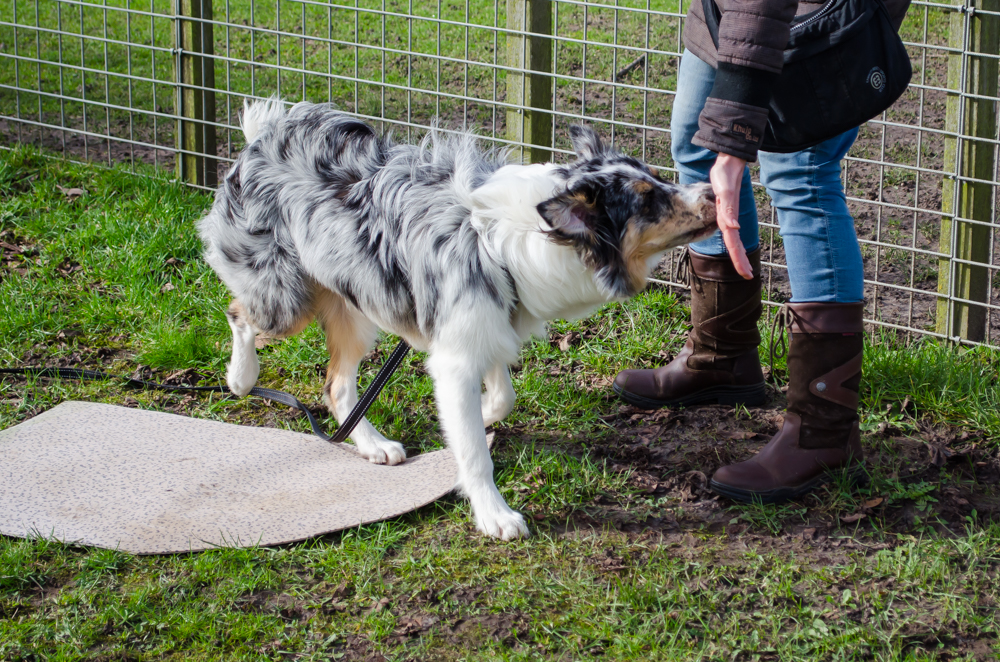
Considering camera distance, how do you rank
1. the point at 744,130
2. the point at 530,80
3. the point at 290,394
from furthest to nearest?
the point at 530,80, the point at 290,394, the point at 744,130

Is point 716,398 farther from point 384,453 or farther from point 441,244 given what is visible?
point 441,244

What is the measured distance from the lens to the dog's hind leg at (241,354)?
12.1ft

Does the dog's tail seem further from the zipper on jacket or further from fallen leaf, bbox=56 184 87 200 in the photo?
fallen leaf, bbox=56 184 87 200

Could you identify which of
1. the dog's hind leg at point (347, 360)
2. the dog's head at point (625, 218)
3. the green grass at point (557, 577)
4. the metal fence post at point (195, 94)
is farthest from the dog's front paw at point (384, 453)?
the metal fence post at point (195, 94)

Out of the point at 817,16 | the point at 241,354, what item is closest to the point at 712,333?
the point at 817,16

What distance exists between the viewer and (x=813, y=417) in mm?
3113

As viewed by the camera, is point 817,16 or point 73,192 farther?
point 73,192

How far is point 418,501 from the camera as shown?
316cm

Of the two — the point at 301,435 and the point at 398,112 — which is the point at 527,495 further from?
the point at 398,112

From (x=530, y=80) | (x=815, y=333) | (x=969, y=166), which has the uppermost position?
(x=530, y=80)

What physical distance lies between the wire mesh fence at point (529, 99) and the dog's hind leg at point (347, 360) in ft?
2.65

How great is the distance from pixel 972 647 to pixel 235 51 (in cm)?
716

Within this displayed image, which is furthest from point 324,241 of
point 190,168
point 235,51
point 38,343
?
point 235,51

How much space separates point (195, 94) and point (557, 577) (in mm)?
3877
